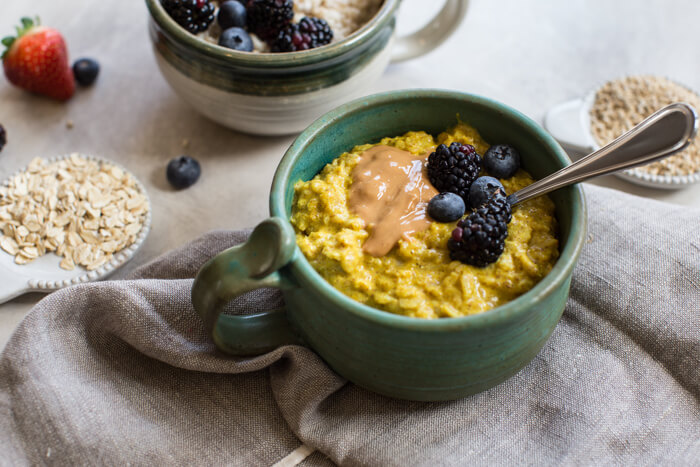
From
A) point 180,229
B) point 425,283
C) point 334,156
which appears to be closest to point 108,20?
point 180,229

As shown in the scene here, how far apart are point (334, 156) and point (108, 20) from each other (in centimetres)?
166

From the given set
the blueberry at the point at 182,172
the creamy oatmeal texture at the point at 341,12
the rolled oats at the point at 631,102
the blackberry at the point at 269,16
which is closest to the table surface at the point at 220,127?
the blueberry at the point at 182,172

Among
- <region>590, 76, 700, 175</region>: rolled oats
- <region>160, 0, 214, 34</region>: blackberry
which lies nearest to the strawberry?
<region>160, 0, 214, 34</region>: blackberry

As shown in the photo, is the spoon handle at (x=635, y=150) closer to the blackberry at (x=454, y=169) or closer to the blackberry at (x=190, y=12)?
the blackberry at (x=454, y=169)

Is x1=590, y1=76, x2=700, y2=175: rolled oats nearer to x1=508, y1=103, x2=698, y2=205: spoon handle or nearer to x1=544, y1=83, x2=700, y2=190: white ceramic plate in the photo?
x1=544, y1=83, x2=700, y2=190: white ceramic plate

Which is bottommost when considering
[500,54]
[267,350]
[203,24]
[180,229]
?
[180,229]

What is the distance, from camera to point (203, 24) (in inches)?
85.5

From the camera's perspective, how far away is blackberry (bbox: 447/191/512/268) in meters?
1.43

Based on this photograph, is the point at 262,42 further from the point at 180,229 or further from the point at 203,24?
the point at 180,229

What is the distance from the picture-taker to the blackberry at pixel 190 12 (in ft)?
6.93

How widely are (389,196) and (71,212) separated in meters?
1.12

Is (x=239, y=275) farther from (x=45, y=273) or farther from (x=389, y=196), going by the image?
(x=45, y=273)

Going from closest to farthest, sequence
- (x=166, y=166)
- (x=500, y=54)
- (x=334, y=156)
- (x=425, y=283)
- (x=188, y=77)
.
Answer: (x=425, y=283), (x=334, y=156), (x=188, y=77), (x=166, y=166), (x=500, y=54)

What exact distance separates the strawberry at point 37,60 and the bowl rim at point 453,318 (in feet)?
4.33
